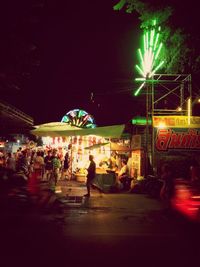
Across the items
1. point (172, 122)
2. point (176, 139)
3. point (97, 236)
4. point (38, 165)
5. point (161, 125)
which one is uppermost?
point (172, 122)

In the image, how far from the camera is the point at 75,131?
71.9 feet

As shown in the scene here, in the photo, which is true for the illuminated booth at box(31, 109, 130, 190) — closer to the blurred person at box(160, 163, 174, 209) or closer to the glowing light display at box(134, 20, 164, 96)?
the glowing light display at box(134, 20, 164, 96)

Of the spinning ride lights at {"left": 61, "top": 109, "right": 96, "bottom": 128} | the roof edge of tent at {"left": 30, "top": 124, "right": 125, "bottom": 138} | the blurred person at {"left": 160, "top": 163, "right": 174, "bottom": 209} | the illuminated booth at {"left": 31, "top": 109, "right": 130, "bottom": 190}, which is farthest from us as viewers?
the spinning ride lights at {"left": 61, "top": 109, "right": 96, "bottom": 128}

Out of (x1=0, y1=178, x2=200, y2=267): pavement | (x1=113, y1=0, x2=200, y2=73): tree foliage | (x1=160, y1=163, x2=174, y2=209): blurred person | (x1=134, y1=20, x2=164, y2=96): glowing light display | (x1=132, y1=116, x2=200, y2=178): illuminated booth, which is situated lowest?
(x1=0, y1=178, x2=200, y2=267): pavement

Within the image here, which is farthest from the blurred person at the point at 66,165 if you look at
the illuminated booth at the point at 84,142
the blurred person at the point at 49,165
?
the blurred person at the point at 49,165

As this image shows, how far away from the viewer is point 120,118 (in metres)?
48.7

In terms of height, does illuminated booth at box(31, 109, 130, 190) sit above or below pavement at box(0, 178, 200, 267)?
above

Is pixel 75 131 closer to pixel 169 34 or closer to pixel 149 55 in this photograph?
pixel 149 55

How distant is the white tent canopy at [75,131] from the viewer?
824 inches

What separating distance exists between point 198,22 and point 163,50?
3.15m

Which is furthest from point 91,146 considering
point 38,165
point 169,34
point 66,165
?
point 169,34

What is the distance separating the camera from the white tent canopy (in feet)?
68.7

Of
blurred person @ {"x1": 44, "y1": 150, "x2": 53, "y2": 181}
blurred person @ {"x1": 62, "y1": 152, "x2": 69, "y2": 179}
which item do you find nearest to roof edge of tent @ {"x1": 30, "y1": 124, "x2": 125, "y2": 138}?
blurred person @ {"x1": 44, "y1": 150, "x2": 53, "y2": 181}

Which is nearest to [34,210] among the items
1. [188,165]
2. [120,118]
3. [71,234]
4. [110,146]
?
[71,234]
